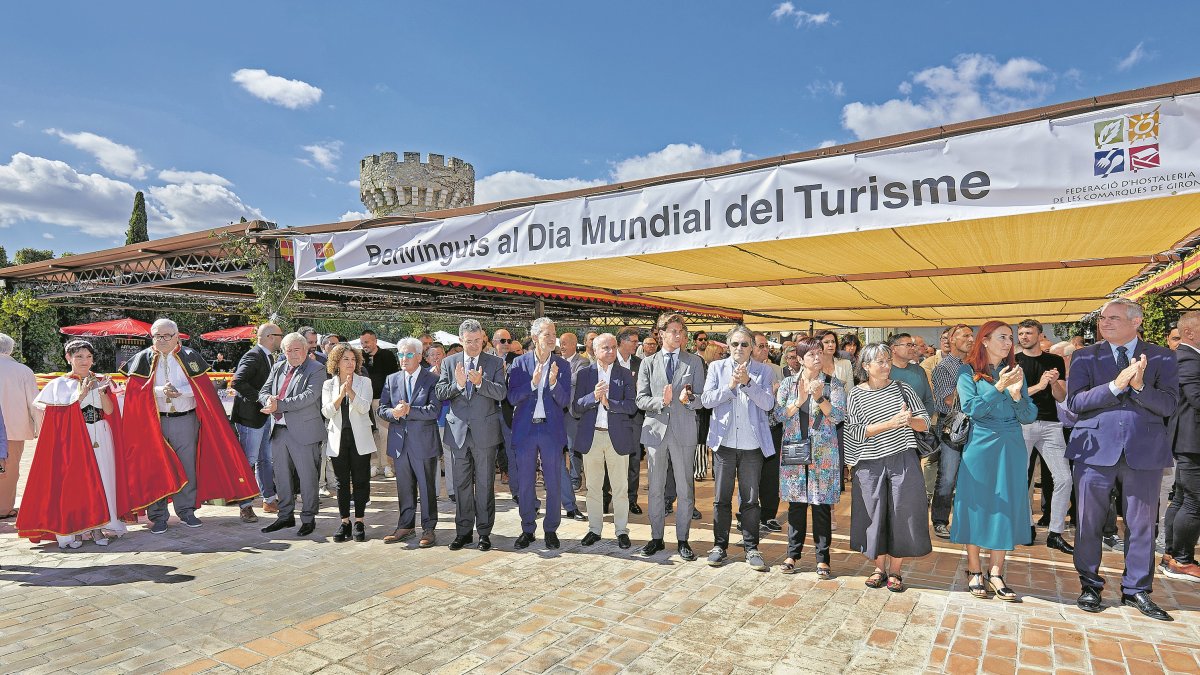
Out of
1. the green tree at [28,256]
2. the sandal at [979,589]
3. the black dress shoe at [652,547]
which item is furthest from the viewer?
the green tree at [28,256]

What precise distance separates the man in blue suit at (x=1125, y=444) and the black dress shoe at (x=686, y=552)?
246 cm

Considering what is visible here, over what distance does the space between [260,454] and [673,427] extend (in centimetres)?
448

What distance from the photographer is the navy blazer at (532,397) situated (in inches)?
208

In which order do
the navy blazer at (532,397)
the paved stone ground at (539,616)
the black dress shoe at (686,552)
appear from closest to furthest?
the paved stone ground at (539,616)
the black dress shoe at (686,552)
the navy blazer at (532,397)

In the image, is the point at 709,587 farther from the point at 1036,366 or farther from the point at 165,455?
the point at 165,455

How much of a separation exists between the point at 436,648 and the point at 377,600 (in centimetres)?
90

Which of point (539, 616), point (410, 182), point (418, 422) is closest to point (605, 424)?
point (418, 422)

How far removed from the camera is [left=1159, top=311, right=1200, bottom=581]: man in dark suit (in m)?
4.35

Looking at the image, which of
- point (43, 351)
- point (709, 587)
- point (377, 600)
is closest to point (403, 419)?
point (377, 600)

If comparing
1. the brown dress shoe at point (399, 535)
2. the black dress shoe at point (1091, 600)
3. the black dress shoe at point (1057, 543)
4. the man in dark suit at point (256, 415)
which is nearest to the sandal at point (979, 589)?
the black dress shoe at point (1091, 600)

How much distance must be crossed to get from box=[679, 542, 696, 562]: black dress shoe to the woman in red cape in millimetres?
4733

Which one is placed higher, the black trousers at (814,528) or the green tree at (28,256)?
the green tree at (28,256)

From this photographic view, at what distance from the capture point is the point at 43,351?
21.1m

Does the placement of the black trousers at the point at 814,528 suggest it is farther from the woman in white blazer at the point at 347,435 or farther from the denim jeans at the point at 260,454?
the denim jeans at the point at 260,454
